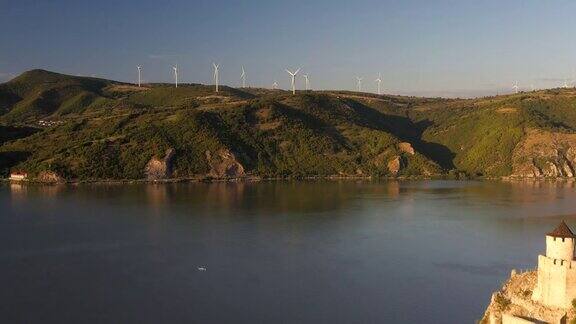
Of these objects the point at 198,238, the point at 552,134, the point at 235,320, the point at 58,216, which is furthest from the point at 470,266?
the point at 552,134

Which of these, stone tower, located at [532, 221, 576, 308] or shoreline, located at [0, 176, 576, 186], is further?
shoreline, located at [0, 176, 576, 186]

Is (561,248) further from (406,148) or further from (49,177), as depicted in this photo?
(406,148)

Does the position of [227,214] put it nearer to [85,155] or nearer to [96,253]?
[96,253]

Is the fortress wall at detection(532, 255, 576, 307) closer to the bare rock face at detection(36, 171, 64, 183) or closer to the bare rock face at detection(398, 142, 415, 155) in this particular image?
the bare rock face at detection(36, 171, 64, 183)

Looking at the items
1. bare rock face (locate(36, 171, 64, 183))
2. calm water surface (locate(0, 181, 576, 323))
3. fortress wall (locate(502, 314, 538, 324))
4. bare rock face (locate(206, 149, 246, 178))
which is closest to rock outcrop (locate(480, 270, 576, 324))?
fortress wall (locate(502, 314, 538, 324))

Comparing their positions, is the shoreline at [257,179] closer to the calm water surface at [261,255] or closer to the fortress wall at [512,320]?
the calm water surface at [261,255]

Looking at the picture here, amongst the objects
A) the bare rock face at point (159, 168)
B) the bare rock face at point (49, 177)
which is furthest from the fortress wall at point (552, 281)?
the bare rock face at point (159, 168)

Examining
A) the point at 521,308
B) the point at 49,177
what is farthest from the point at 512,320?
the point at 49,177

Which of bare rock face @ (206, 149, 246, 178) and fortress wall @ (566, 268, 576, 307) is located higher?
bare rock face @ (206, 149, 246, 178)

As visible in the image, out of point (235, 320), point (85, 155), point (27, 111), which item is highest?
point (27, 111)
